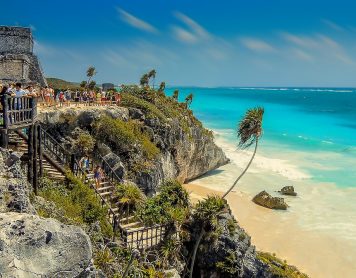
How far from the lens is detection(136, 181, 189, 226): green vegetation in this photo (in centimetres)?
1781

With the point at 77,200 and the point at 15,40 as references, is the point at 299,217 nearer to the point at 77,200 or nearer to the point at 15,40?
the point at 77,200

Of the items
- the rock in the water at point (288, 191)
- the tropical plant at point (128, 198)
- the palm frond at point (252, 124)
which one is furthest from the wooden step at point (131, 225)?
the rock in the water at point (288, 191)

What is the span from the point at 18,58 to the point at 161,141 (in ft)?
45.3

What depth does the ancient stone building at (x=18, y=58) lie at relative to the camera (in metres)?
32.7

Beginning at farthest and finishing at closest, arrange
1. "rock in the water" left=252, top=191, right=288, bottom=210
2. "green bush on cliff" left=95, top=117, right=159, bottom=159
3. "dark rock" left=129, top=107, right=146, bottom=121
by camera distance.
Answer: "rock in the water" left=252, top=191, right=288, bottom=210, "dark rock" left=129, top=107, right=146, bottom=121, "green bush on cliff" left=95, top=117, right=159, bottom=159

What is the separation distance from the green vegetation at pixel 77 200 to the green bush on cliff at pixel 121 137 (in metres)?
7.35

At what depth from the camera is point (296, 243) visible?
2552cm

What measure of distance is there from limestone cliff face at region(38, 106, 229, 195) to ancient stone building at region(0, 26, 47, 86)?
9.83 m

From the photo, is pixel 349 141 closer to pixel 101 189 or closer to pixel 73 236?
pixel 101 189

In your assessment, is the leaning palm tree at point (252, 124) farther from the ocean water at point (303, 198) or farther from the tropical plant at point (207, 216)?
the ocean water at point (303, 198)

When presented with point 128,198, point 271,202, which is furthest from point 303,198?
point 128,198

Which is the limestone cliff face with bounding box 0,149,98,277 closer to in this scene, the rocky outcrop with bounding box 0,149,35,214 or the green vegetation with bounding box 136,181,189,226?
the rocky outcrop with bounding box 0,149,35,214

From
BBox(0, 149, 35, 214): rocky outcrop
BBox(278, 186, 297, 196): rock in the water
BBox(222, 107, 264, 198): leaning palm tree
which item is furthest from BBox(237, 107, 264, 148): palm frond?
BBox(278, 186, 297, 196): rock in the water

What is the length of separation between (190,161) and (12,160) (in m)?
25.0
